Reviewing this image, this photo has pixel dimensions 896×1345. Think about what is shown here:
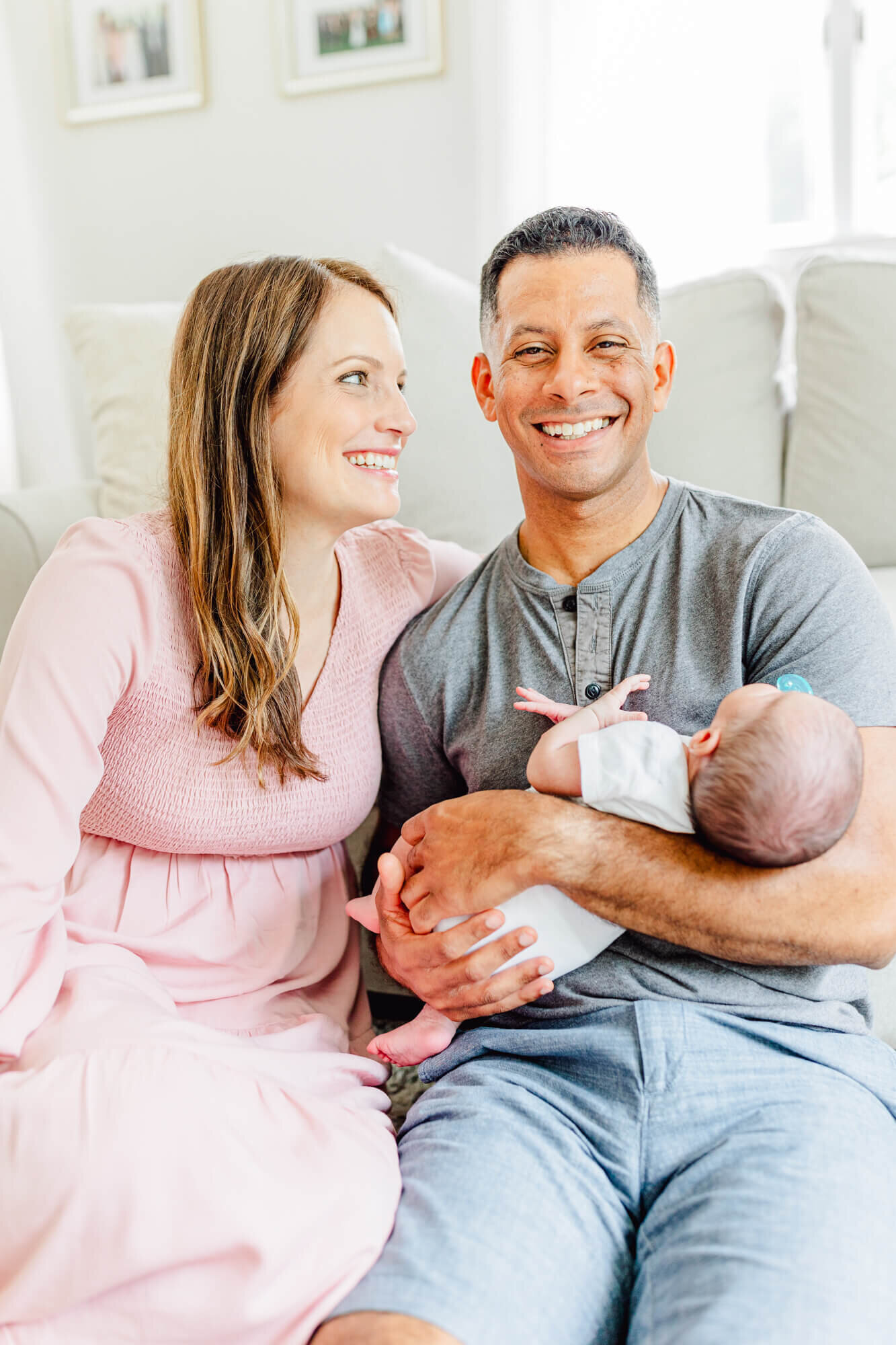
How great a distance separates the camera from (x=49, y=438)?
10.4 feet

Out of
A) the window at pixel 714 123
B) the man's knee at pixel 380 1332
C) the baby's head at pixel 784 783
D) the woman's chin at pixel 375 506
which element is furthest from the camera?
the window at pixel 714 123

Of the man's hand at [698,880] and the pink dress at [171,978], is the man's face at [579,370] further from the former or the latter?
→ the man's hand at [698,880]

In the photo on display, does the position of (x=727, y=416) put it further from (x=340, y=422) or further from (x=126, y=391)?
(x=126, y=391)

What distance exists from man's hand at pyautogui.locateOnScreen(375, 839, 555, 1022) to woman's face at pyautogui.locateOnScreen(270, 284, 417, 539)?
442 millimetres

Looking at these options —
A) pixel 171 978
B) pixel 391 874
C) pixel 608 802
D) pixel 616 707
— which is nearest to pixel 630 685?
pixel 616 707

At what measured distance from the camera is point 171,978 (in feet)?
4.33

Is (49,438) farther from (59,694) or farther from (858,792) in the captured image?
(858,792)

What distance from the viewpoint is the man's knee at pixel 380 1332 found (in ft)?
2.81

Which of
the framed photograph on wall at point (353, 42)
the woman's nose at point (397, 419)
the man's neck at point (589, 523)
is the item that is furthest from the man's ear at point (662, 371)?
the framed photograph on wall at point (353, 42)

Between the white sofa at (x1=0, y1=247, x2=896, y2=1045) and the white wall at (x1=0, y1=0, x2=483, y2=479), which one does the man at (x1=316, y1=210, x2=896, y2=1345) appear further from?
the white wall at (x1=0, y1=0, x2=483, y2=479)

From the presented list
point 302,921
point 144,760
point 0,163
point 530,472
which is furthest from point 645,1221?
point 0,163

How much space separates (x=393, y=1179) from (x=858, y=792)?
586 millimetres

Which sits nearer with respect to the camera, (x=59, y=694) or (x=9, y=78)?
(x=59, y=694)

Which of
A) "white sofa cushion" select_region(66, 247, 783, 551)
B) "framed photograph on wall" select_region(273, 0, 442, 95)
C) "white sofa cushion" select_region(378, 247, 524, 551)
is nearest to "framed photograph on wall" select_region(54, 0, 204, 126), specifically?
"framed photograph on wall" select_region(273, 0, 442, 95)
